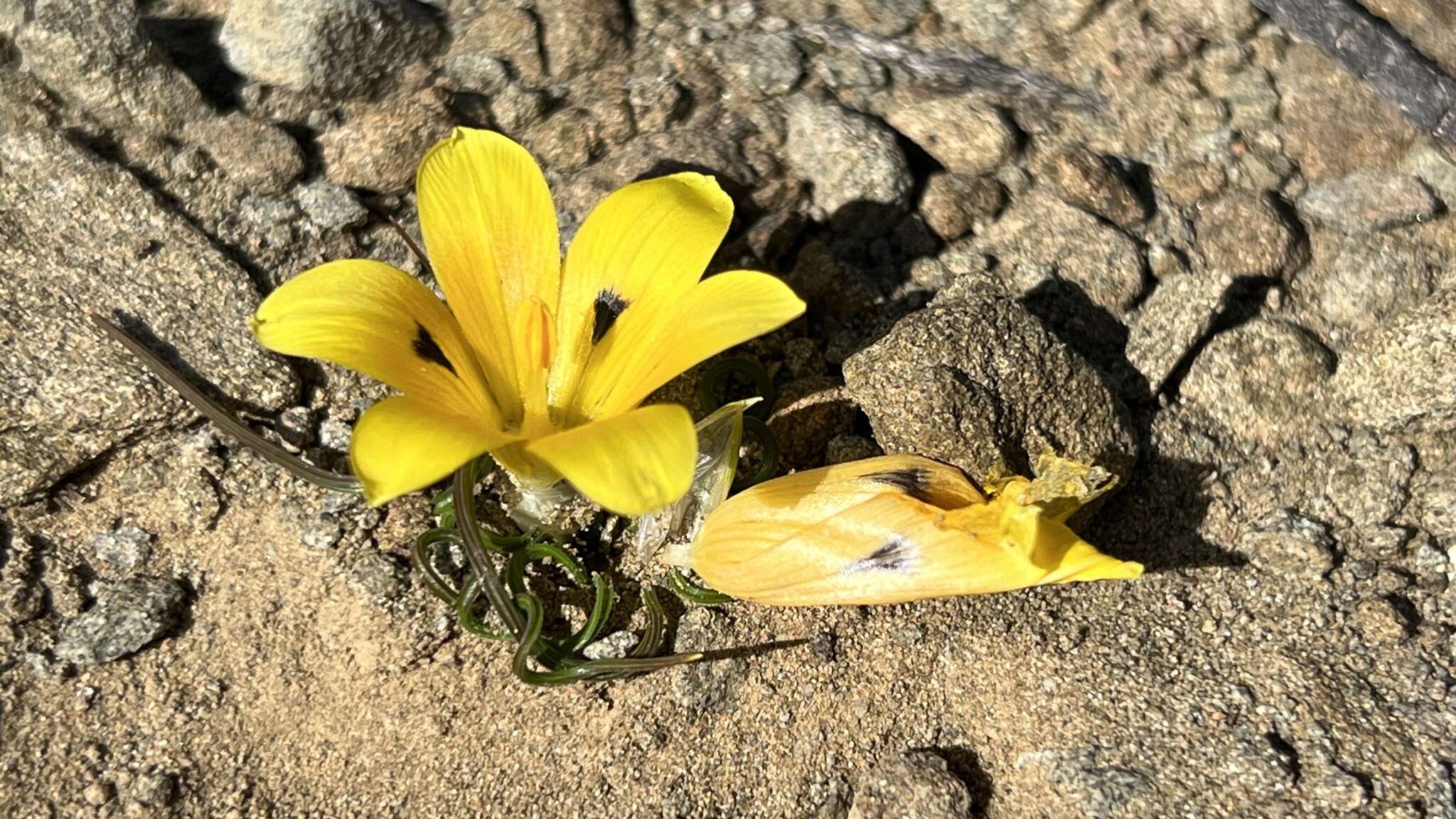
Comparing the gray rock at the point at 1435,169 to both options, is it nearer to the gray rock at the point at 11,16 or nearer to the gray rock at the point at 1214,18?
the gray rock at the point at 1214,18

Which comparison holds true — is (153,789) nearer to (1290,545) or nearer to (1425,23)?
(1290,545)

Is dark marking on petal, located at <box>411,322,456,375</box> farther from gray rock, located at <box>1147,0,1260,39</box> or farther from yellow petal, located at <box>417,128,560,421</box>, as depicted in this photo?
gray rock, located at <box>1147,0,1260,39</box>

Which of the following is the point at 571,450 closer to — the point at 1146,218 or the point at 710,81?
the point at 710,81

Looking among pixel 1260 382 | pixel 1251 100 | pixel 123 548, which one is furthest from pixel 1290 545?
pixel 123 548

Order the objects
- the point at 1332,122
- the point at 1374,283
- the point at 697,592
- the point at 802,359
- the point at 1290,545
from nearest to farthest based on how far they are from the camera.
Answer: the point at 697,592 → the point at 1290,545 → the point at 802,359 → the point at 1374,283 → the point at 1332,122

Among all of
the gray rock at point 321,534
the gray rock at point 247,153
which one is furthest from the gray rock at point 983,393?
the gray rock at point 247,153
